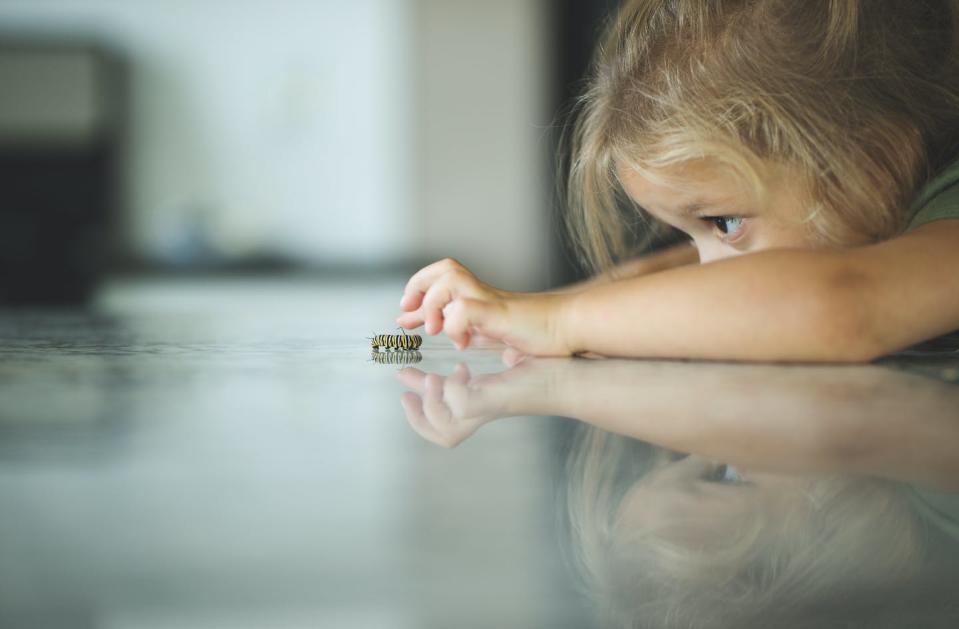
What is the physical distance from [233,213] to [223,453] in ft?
14.5

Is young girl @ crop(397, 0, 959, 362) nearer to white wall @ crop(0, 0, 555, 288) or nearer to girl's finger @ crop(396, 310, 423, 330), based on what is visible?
girl's finger @ crop(396, 310, 423, 330)

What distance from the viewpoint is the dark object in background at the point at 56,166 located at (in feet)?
13.3

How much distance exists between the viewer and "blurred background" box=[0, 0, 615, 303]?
4.34 metres

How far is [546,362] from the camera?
0.63 m

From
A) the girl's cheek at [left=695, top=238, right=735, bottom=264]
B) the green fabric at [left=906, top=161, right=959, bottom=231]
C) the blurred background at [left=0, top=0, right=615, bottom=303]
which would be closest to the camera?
the green fabric at [left=906, top=161, right=959, bottom=231]

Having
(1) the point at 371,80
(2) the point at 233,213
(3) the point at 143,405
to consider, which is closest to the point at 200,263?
(2) the point at 233,213

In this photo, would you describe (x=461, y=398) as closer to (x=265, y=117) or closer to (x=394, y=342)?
(x=394, y=342)

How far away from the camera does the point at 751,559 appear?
16cm

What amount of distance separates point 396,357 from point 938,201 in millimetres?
545

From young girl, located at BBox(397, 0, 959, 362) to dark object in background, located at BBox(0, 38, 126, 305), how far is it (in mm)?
3406

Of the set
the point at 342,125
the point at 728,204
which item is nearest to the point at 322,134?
the point at 342,125

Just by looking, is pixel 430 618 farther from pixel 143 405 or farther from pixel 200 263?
pixel 200 263

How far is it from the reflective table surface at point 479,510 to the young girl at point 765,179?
0.80 feet

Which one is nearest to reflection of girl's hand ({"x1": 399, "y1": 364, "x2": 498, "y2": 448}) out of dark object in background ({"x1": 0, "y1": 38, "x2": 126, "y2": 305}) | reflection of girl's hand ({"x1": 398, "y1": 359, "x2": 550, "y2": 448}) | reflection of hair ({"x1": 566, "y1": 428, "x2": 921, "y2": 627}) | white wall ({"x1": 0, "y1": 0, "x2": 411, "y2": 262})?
reflection of girl's hand ({"x1": 398, "y1": 359, "x2": 550, "y2": 448})
